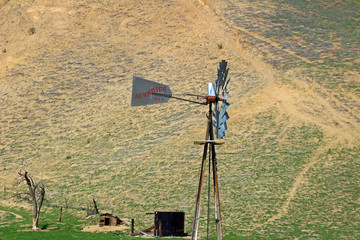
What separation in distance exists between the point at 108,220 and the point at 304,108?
26.5 m

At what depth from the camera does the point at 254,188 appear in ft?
129

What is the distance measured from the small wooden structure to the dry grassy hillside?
9.29ft

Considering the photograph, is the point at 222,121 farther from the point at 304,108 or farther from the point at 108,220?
the point at 304,108

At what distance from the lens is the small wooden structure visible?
34.0 metres

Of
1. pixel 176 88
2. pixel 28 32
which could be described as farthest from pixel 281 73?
pixel 28 32

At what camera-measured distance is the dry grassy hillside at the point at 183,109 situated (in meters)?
38.8

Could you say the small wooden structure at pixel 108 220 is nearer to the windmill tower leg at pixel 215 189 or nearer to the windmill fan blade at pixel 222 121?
the windmill tower leg at pixel 215 189

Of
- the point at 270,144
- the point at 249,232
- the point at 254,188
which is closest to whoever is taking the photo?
the point at 249,232

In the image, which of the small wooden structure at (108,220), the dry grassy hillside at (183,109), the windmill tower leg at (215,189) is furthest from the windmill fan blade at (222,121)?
the small wooden structure at (108,220)

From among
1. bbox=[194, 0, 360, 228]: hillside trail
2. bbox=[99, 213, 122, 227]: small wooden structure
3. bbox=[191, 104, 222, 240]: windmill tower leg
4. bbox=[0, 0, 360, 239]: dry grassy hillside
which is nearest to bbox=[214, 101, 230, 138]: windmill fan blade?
bbox=[191, 104, 222, 240]: windmill tower leg

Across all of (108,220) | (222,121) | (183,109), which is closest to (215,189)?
(222,121)

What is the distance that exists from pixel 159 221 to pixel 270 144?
60.0 feet

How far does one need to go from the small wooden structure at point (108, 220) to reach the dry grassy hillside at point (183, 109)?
9.29 feet

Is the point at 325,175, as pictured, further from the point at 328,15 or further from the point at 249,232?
the point at 328,15
